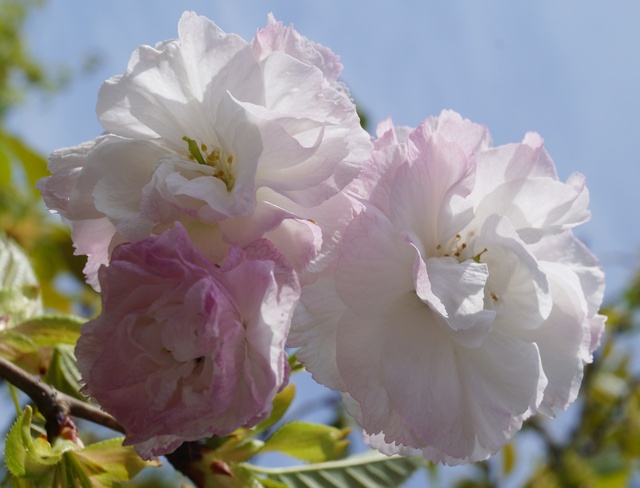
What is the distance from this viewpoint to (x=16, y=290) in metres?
0.70

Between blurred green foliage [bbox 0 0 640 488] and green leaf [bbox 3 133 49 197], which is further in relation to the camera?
green leaf [bbox 3 133 49 197]

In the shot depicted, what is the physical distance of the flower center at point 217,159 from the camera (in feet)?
1.40

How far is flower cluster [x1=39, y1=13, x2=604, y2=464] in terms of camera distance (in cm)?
38

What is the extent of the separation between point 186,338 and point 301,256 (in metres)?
0.08

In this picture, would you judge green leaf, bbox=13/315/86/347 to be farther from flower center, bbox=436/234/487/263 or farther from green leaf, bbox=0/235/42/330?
flower center, bbox=436/234/487/263

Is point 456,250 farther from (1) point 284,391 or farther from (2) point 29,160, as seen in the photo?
(2) point 29,160

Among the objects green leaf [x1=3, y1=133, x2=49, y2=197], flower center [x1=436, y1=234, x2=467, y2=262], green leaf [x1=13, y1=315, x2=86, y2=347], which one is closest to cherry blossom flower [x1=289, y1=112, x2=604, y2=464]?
flower center [x1=436, y1=234, x2=467, y2=262]

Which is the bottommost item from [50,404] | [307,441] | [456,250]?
[307,441]

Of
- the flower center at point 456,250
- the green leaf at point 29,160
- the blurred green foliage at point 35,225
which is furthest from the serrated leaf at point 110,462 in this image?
the green leaf at point 29,160

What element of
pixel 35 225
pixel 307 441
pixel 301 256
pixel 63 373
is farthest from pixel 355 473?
pixel 35 225

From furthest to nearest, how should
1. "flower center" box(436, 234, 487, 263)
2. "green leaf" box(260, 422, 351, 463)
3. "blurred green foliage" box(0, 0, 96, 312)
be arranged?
"blurred green foliage" box(0, 0, 96, 312) → "green leaf" box(260, 422, 351, 463) → "flower center" box(436, 234, 487, 263)

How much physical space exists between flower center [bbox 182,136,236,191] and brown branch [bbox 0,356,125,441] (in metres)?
0.18

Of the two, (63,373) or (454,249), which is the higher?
(454,249)

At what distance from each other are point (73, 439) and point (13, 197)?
1.00 m
